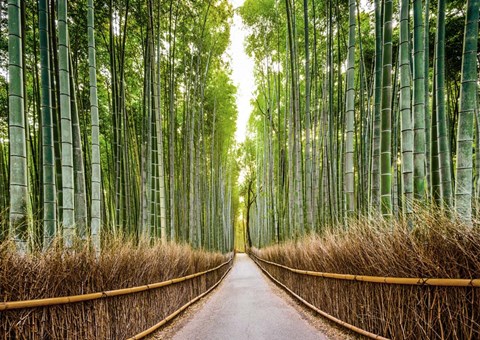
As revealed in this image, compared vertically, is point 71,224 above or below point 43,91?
below

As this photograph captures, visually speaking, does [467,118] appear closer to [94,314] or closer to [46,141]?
[94,314]

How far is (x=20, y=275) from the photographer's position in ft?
4.98

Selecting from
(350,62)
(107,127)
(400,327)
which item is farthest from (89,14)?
(107,127)

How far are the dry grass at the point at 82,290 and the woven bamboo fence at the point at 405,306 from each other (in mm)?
1994

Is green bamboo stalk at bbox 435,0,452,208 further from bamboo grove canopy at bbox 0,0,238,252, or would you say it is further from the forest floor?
bamboo grove canopy at bbox 0,0,238,252

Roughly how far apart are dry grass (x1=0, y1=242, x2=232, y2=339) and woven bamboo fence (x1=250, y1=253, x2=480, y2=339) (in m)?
1.99

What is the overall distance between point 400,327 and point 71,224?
2.65 meters

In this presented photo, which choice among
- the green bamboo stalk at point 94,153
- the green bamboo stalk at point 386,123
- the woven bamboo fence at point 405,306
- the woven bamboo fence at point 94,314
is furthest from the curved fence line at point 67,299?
the green bamboo stalk at point 386,123

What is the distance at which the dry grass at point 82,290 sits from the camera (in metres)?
1.50

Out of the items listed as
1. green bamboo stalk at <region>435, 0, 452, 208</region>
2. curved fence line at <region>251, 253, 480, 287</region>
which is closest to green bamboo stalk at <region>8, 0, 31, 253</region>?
curved fence line at <region>251, 253, 480, 287</region>

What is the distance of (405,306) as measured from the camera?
185cm

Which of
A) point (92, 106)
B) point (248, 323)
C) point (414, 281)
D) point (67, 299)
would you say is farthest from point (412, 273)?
point (92, 106)

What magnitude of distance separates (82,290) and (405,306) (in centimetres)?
224

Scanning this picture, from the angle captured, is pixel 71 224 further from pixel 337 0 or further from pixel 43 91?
pixel 337 0
